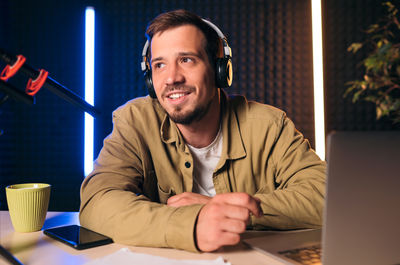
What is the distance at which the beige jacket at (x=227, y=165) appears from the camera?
91 cm

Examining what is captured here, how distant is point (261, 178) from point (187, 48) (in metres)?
0.61

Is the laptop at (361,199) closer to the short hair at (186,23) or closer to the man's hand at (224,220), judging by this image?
the man's hand at (224,220)

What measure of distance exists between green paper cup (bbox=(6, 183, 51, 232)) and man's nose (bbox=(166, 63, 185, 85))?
598mm

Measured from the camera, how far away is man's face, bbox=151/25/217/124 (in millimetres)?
1251

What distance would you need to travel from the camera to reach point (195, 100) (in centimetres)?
127

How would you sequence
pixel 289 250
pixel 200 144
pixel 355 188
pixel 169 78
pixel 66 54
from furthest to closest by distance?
pixel 66 54 → pixel 200 144 → pixel 169 78 → pixel 289 250 → pixel 355 188

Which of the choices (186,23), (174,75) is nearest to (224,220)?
(174,75)

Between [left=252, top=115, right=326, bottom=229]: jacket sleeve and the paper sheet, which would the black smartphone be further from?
[left=252, top=115, right=326, bottom=229]: jacket sleeve

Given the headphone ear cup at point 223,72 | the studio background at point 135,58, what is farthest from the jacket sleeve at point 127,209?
the studio background at point 135,58

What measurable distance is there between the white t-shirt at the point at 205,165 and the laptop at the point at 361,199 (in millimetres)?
810

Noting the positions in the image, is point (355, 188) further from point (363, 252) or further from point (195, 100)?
point (195, 100)

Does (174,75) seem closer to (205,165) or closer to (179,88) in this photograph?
(179,88)

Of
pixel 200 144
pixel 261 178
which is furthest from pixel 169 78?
pixel 261 178

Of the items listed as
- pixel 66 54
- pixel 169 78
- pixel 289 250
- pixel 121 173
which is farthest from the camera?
pixel 66 54
